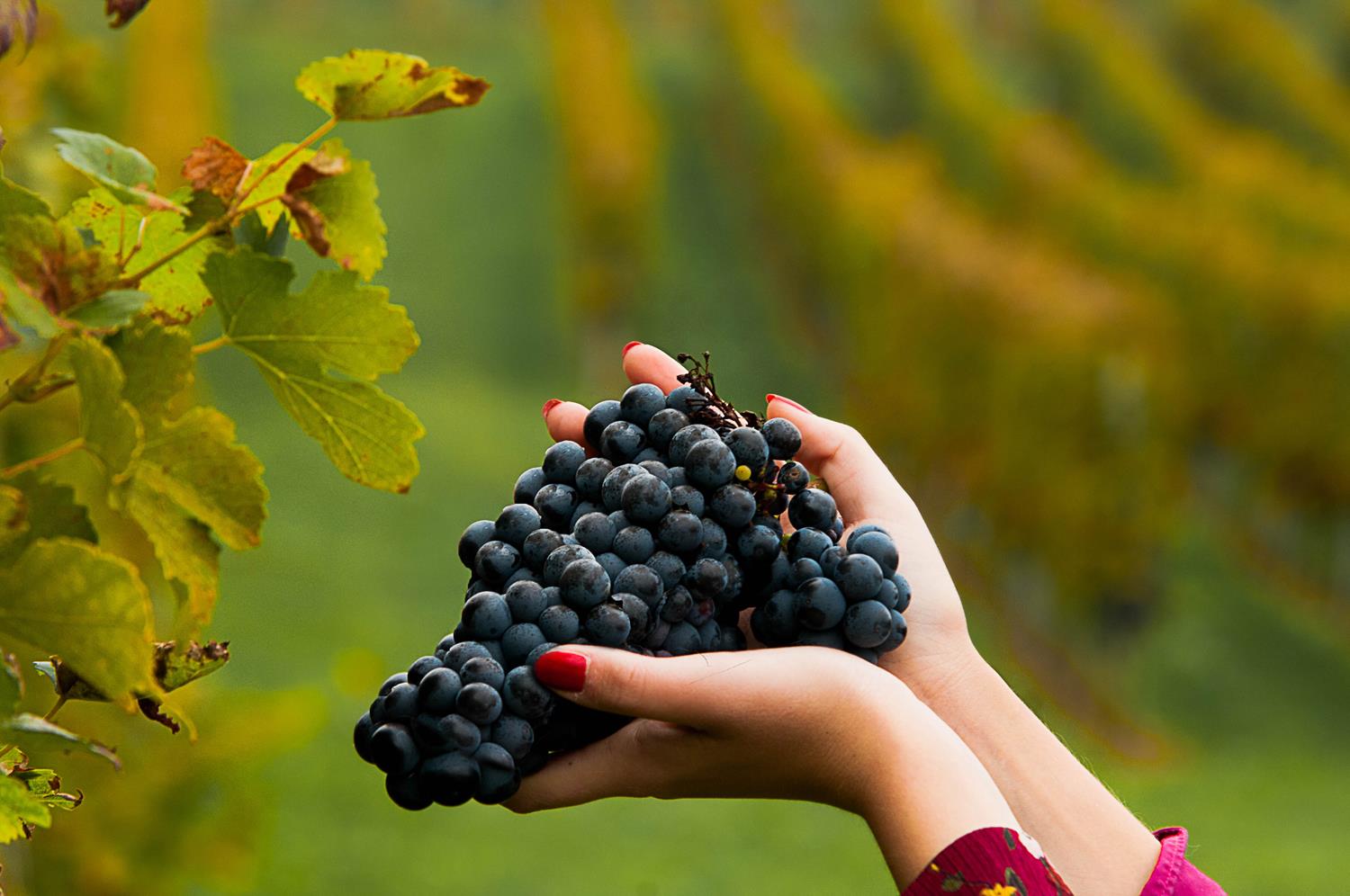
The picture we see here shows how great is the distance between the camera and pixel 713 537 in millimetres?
1182

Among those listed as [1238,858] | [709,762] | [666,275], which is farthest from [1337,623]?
[709,762]

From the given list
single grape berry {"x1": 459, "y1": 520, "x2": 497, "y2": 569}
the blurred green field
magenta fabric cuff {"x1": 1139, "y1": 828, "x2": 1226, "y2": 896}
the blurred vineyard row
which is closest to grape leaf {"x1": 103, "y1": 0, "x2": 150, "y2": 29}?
single grape berry {"x1": 459, "y1": 520, "x2": 497, "y2": 569}

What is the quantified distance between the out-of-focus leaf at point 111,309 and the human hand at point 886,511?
32.0 inches

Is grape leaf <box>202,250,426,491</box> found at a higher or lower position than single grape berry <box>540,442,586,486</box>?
lower

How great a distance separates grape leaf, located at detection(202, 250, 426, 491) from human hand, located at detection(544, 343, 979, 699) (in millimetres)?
664

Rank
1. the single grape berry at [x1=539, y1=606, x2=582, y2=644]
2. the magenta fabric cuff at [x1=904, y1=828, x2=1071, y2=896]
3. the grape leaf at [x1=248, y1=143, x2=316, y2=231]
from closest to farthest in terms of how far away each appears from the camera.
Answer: the grape leaf at [x1=248, y1=143, x2=316, y2=231] → the magenta fabric cuff at [x1=904, y1=828, x2=1071, y2=896] → the single grape berry at [x1=539, y1=606, x2=582, y2=644]

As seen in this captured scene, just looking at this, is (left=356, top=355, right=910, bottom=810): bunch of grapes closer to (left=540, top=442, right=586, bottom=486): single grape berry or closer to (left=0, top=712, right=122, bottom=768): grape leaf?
(left=540, top=442, right=586, bottom=486): single grape berry

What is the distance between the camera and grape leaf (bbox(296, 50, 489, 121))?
2.38ft

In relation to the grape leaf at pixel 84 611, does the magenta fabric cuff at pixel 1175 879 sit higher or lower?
higher

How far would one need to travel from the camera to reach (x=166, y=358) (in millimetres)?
630

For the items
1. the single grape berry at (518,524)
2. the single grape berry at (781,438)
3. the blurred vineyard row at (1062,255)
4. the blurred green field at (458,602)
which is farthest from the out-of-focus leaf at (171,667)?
the blurred vineyard row at (1062,255)

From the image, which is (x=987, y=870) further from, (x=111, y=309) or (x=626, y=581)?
(x=111, y=309)

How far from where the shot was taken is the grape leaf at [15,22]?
1.75 ft

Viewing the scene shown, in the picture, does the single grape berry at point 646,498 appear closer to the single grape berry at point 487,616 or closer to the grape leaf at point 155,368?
the single grape berry at point 487,616
